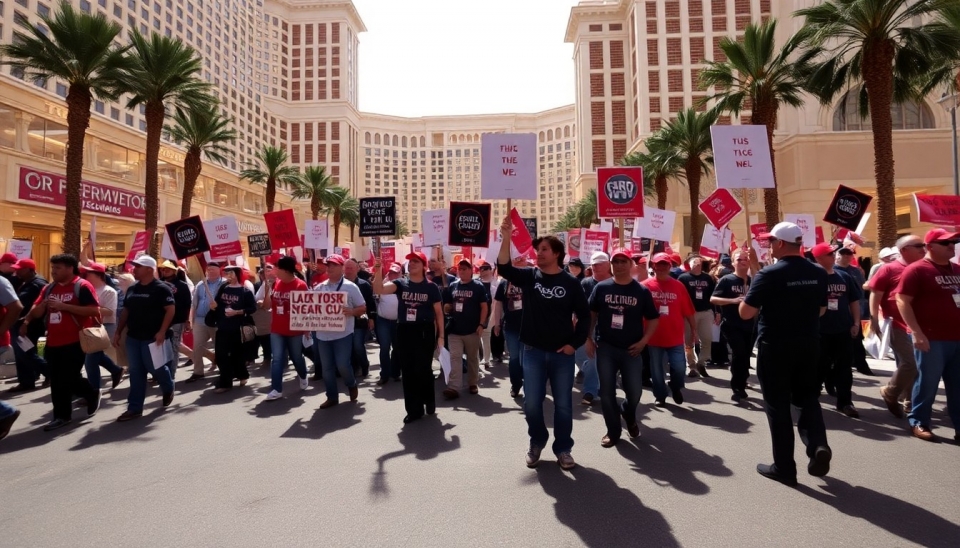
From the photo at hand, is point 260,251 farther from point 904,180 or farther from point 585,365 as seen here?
point 904,180

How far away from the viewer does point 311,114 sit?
90.9 m

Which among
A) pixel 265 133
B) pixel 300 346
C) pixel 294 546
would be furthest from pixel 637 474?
pixel 265 133

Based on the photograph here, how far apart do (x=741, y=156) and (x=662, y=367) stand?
4008 millimetres

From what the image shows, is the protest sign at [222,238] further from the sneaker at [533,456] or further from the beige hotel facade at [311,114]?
the beige hotel facade at [311,114]

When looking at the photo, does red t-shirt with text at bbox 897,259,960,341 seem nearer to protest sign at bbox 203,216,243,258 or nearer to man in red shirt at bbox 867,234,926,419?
man in red shirt at bbox 867,234,926,419

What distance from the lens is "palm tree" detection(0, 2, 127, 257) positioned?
58.5 ft

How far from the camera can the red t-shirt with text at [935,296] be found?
5160mm

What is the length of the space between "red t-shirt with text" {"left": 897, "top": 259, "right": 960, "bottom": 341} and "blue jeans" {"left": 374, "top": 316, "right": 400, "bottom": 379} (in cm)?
654

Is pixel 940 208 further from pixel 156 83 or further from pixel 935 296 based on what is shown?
pixel 156 83

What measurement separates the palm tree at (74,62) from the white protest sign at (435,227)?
35.4 feet

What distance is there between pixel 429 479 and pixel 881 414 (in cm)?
509

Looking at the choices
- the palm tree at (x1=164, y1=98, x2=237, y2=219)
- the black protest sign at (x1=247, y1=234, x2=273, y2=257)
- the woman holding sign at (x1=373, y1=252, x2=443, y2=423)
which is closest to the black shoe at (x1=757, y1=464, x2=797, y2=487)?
the woman holding sign at (x1=373, y1=252, x2=443, y2=423)

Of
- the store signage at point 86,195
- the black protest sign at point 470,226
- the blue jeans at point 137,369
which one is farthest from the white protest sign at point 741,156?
the store signage at point 86,195

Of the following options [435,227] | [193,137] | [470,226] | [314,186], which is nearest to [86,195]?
[193,137]
